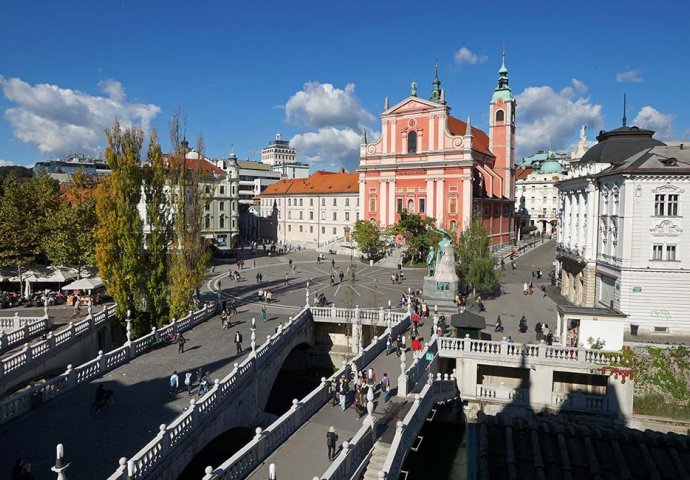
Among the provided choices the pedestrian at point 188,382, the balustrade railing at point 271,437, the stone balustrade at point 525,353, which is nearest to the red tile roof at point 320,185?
the stone balustrade at point 525,353

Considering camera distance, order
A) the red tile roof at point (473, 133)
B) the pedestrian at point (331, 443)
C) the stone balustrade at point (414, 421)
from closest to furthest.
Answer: the pedestrian at point (331, 443), the stone balustrade at point (414, 421), the red tile roof at point (473, 133)

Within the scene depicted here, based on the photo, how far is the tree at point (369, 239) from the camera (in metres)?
61.3

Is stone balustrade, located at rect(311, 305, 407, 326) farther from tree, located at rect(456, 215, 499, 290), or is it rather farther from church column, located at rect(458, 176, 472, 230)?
church column, located at rect(458, 176, 472, 230)

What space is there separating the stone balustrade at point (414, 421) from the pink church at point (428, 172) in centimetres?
4008

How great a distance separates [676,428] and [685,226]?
1253 cm

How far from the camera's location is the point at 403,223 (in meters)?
60.3

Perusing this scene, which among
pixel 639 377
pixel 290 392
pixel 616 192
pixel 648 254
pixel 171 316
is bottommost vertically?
pixel 290 392

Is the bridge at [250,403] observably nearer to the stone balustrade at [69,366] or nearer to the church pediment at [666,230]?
the stone balustrade at [69,366]

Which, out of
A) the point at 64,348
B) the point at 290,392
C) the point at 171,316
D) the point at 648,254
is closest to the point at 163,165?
the point at 171,316

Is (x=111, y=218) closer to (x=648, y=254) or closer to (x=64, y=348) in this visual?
(x=64, y=348)

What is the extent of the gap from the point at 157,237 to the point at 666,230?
30.7m

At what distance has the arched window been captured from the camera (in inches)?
2665

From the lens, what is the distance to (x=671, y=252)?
101ft

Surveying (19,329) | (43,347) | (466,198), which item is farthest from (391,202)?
(43,347)
